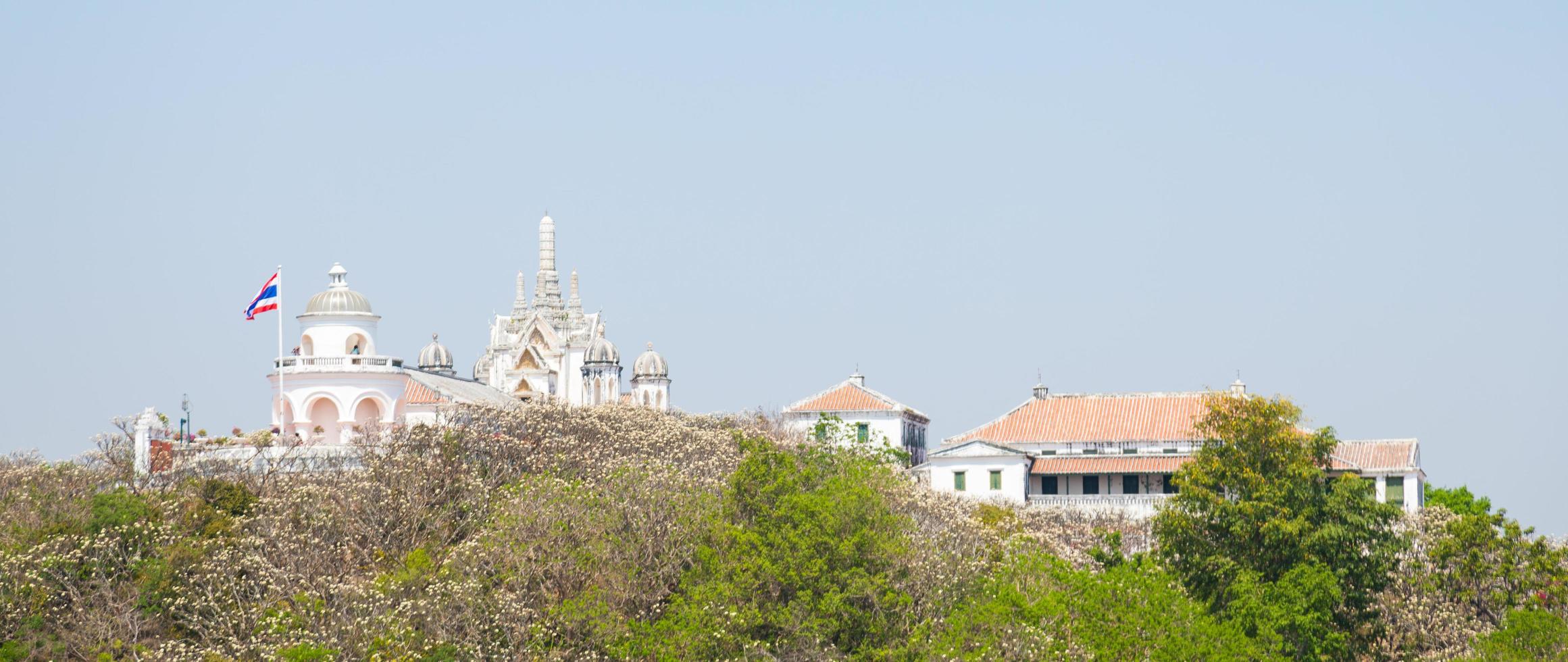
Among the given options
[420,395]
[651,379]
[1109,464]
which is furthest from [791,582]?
[651,379]

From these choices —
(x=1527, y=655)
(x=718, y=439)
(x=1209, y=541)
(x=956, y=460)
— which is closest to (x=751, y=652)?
(x=1209, y=541)

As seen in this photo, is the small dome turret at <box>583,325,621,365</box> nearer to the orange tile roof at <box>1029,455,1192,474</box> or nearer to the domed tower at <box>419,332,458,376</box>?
the domed tower at <box>419,332,458,376</box>

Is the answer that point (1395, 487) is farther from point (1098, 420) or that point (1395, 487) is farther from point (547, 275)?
point (547, 275)

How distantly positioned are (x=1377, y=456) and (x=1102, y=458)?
9.86m

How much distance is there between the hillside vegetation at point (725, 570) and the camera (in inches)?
1540

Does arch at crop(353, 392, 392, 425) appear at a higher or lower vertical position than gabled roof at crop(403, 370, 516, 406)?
lower

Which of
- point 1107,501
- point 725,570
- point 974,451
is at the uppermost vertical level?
point 974,451

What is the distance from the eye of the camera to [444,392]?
236 ft

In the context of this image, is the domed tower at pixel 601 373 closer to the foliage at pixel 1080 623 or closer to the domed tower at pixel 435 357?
the domed tower at pixel 435 357

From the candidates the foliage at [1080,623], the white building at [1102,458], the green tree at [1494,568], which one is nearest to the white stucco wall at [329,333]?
the white building at [1102,458]

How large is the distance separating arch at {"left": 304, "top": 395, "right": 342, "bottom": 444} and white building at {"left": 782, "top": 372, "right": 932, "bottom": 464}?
25672mm

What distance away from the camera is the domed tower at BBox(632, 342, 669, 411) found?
369 feet

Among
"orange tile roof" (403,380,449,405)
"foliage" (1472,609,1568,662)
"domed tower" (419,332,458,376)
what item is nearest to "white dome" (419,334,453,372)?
"domed tower" (419,332,458,376)

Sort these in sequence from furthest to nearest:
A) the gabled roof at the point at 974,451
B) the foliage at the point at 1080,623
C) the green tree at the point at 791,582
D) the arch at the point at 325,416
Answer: the gabled roof at the point at 974,451
the arch at the point at 325,416
the green tree at the point at 791,582
the foliage at the point at 1080,623
